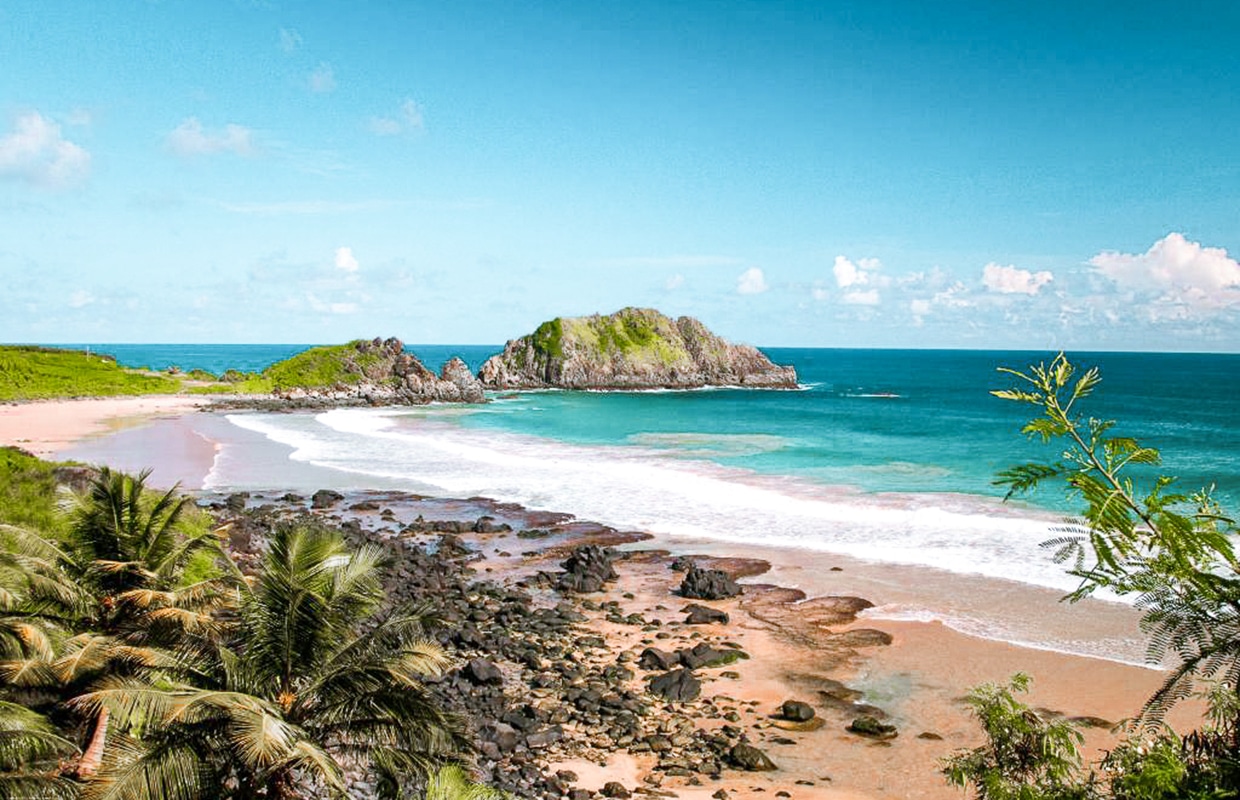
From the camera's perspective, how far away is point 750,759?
50.0 ft

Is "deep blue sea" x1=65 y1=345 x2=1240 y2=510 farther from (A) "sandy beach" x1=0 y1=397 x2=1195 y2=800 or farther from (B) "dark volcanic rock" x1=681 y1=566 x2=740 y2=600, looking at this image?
(B) "dark volcanic rock" x1=681 y1=566 x2=740 y2=600

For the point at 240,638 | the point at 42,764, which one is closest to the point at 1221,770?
the point at 240,638

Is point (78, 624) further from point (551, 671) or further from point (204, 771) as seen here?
point (551, 671)

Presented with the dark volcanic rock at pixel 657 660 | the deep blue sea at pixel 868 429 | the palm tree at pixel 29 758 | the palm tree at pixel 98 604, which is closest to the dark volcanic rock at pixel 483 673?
the dark volcanic rock at pixel 657 660

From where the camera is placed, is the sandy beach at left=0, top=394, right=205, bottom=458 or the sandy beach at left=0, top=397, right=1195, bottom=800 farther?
the sandy beach at left=0, top=394, right=205, bottom=458

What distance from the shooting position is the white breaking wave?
1229 inches

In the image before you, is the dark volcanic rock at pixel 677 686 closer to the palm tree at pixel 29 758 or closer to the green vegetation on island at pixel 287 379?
the palm tree at pixel 29 758

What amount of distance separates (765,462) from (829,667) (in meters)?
33.2

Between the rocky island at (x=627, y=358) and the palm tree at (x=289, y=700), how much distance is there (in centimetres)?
11242

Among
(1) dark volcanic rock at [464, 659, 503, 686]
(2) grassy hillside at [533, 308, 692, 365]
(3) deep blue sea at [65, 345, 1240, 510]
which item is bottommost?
(1) dark volcanic rock at [464, 659, 503, 686]

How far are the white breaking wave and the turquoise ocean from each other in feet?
0.42

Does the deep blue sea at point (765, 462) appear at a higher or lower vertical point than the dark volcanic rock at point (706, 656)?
higher

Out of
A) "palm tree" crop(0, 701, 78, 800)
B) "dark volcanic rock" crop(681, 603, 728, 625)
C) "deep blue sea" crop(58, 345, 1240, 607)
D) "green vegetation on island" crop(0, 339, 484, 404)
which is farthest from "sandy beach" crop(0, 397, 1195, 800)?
"green vegetation on island" crop(0, 339, 484, 404)

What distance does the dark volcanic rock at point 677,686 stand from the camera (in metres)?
18.2
